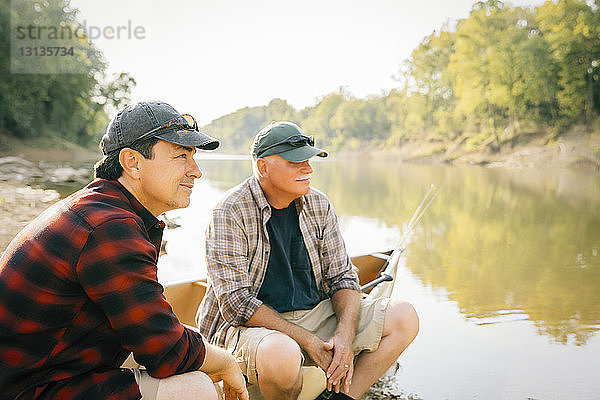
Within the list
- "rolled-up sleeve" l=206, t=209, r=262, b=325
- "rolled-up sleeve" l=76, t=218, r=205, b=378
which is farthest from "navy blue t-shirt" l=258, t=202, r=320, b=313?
"rolled-up sleeve" l=76, t=218, r=205, b=378

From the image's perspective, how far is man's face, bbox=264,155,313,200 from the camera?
8.36 feet

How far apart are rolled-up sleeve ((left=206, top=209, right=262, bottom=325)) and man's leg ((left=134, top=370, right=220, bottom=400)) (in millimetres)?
765

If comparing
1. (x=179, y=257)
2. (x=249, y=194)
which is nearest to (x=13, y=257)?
(x=249, y=194)

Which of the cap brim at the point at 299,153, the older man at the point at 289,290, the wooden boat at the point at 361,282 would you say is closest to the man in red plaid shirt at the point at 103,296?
the older man at the point at 289,290

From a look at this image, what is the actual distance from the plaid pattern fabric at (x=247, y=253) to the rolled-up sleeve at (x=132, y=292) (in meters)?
0.86

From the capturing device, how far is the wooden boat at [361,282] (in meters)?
2.32

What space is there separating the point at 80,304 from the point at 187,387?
1.34 feet

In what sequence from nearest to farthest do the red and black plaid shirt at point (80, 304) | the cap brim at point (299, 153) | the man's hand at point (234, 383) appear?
the red and black plaid shirt at point (80, 304), the man's hand at point (234, 383), the cap brim at point (299, 153)

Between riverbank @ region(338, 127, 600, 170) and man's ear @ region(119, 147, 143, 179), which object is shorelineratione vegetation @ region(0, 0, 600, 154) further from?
man's ear @ region(119, 147, 143, 179)

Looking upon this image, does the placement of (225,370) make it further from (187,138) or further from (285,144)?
(285,144)

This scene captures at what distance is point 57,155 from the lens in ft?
97.6

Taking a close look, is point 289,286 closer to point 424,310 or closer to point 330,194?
point 424,310

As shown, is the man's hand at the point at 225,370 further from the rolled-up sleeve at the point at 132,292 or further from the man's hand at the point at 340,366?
the man's hand at the point at 340,366

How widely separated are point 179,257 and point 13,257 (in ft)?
19.0
